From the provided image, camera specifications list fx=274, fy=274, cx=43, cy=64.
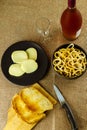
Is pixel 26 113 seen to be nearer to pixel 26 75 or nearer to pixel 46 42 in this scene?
pixel 26 75

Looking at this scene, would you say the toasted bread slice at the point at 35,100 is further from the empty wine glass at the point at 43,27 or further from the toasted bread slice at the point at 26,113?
the empty wine glass at the point at 43,27

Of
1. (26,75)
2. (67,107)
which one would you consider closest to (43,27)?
(26,75)

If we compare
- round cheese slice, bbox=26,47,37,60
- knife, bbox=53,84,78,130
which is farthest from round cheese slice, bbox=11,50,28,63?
knife, bbox=53,84,78,130

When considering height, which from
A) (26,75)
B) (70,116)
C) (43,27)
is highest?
(43,27)

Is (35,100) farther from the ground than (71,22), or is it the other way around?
(71,22)

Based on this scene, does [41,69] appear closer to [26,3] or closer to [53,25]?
[53,25]

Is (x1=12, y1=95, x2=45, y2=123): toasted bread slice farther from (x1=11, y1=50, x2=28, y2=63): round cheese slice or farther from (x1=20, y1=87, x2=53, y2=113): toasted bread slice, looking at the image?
(x1=11, y1=50, x2=28, y2=63): round cheese slice

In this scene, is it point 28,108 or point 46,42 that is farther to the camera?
point 46,42
